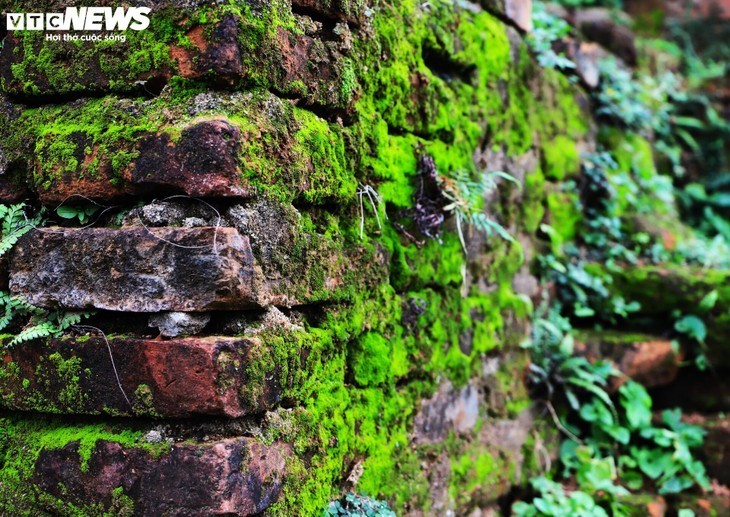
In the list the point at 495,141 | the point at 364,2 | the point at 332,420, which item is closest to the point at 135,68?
the point at 364,2

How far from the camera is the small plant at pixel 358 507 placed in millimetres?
2129

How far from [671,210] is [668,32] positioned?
3184mm

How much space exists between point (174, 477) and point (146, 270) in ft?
1.71

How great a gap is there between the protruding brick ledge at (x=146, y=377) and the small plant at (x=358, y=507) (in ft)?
1.62

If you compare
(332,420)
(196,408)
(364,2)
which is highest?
(364,2)

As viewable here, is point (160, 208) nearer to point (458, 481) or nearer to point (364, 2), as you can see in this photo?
point (364, 2)

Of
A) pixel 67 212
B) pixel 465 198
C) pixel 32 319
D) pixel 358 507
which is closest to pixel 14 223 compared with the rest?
pixel 67 212

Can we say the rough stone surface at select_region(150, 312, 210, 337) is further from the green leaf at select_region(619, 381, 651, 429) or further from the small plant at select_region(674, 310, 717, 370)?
the small plant at select_region(674, 310, 717, 370)

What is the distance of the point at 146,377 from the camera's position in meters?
1.72

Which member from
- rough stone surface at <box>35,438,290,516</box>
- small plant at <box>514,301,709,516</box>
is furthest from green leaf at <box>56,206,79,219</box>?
small plant at <box>514,301,709,516</box>

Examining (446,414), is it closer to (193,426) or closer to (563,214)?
(193,426)

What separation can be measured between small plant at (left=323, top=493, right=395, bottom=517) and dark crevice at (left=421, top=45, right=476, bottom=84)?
178 cm

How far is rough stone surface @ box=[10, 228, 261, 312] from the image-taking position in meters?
1.72

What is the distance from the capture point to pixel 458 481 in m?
2.95
